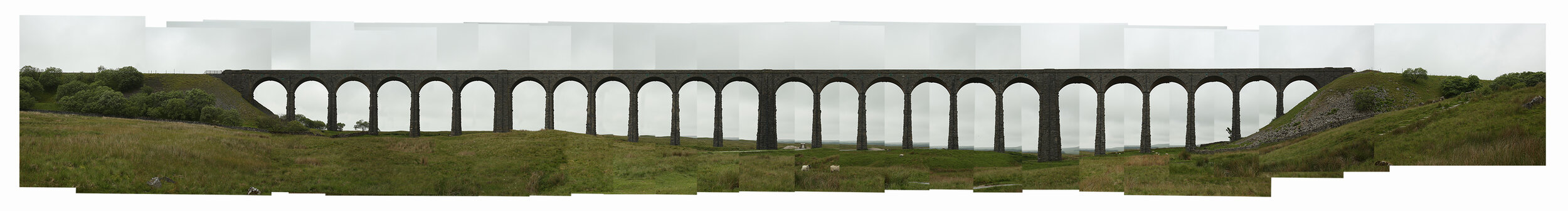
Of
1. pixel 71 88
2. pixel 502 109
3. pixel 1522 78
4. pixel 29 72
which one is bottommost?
pixel 502 109

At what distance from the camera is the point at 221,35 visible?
22484 mm

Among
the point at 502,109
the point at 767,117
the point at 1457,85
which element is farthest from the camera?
the point at 502,109

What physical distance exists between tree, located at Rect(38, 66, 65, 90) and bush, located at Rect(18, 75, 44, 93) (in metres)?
0.11

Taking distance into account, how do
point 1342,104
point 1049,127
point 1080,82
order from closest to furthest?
point 1342,104
point 1049,127
point 1080,82

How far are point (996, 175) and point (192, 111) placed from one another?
74.1 ft

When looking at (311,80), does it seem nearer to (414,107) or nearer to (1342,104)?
(414,107)

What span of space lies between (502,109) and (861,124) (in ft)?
53.5

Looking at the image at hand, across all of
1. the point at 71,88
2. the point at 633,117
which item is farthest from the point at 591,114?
the point at 71,88

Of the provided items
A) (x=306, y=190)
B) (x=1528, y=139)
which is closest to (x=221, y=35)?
(x=306, y=190)

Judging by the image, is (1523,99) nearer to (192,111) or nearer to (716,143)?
(716,143)

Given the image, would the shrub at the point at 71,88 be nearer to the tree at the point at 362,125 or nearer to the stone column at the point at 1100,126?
the tree at the point at 362,125

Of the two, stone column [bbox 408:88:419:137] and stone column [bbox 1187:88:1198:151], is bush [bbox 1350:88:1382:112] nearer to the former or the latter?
stone column [bbox 1187:88:1198:151]

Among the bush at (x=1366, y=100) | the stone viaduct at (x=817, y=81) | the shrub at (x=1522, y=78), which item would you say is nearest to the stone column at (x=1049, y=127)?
the stone viaduct at (x=817, y=81)

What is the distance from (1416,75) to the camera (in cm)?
2058
